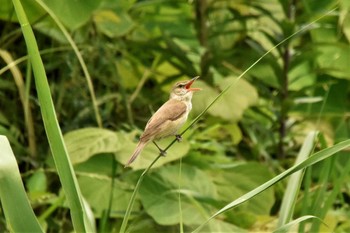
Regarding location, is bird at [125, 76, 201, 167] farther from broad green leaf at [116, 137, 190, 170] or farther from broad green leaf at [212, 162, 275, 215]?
broad green leaf at [212, 162, 275, 215]

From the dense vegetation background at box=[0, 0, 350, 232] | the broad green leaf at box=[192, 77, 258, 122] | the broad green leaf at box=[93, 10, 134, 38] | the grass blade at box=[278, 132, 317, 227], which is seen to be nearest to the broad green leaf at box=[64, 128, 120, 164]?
the dense vegetation background at box=[0, 0, 350, 232]

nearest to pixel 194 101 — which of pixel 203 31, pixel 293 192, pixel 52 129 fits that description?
pixel 203 31

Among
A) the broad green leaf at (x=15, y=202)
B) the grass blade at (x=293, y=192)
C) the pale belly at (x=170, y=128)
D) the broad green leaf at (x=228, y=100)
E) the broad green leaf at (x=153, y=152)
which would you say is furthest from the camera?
the broad green leaf at (x=228, y=100)

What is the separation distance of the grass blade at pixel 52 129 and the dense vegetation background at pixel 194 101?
962 mm

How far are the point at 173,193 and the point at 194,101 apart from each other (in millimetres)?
283

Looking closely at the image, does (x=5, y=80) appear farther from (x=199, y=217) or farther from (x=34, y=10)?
(x=199, y=217)

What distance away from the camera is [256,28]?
3.58m

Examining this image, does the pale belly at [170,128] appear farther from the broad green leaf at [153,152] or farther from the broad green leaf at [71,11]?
the broad green leaf at [71,11]

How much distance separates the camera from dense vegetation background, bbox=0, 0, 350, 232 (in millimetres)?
2945

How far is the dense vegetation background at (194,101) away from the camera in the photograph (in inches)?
116

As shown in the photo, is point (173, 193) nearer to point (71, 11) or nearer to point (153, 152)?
point (153, 152)

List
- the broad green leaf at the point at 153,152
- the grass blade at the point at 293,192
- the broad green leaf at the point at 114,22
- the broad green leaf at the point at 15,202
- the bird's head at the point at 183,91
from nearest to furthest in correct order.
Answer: the bird's head at the point at 183,91 → the broad green leaf at the point at 15,202 → the grass blade at the point at 293,192 → the broad green leaf at the point at 153,152 → the broad green leaf at the point at 114,22

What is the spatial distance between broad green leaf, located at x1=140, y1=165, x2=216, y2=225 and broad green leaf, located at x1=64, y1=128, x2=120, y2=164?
0.50 ft

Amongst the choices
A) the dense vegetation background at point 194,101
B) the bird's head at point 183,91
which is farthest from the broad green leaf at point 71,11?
the bird's head at point 183,91
